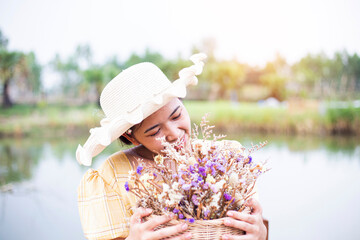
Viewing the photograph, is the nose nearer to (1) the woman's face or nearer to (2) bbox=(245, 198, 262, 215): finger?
(1) the woman's face

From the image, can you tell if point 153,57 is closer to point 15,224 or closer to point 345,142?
point 15,224

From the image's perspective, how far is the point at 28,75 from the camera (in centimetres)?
864

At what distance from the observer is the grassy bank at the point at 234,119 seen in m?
9.20

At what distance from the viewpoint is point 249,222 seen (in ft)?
3.08

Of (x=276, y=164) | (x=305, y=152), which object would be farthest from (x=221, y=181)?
(x=305, y=152)

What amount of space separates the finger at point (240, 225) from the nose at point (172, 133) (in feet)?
1.27

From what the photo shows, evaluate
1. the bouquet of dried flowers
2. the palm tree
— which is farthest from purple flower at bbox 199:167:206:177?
the palm tree

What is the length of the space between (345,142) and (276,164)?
97.4 inches

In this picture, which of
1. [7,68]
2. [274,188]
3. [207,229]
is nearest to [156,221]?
[207,229]

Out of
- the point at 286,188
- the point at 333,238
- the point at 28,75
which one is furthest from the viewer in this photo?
the point at 28,75

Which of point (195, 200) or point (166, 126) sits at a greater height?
point (166, 126)

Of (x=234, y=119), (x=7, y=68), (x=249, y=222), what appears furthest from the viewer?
(x=234, y=119)

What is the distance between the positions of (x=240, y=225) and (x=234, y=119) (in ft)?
30.4

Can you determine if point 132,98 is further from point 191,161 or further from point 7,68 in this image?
point 7,68
